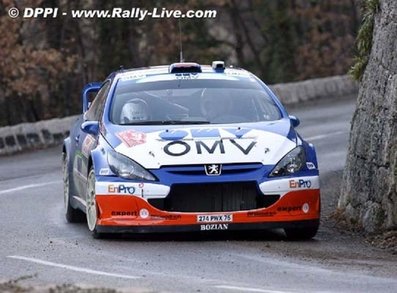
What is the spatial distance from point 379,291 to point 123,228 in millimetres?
3342

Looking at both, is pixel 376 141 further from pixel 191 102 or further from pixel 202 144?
pixel 202 144

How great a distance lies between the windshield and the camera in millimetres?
13227

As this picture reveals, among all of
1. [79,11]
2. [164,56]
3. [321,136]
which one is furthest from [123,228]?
[164,56]

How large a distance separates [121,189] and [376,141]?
109 inches

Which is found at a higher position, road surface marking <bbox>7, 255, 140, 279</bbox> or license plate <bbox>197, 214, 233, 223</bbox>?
road surface marking <bbox>7, 255, 140, 279</bbox>

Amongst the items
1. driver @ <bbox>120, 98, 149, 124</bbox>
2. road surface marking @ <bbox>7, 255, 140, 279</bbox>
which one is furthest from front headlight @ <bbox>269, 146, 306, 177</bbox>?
road surface marking @ <bbox>7, 255, 140, 279</bbox>

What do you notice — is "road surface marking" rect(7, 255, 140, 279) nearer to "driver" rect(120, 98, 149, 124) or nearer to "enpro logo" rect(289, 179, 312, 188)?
"driver" rect(120, 98, 149, 124)

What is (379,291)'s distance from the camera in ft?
31.5

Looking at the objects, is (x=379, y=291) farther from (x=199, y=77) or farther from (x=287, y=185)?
(x=199, y=77)

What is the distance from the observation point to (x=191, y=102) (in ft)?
44.2

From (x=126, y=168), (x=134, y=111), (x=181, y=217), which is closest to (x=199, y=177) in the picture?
(x=181, y=217)

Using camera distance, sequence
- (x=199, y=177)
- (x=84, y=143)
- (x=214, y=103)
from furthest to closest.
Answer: (x=84, y=143) → (x=214, y=103) → (x=199, y=177)

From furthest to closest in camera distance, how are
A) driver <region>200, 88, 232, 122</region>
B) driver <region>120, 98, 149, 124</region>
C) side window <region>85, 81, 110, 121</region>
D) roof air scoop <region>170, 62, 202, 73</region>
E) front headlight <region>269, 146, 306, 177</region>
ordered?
roof air scoop <region>170, 62, 202, 73</region>, side window <region>85, 81, 110, 121</region>, driver <region>200, 88, 232, 122</region>, driver <region>120, 98, 149, 124</region>, front headlight <region>269, 146, 306, 177</region>

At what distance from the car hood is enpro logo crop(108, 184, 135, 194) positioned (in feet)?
0.80
